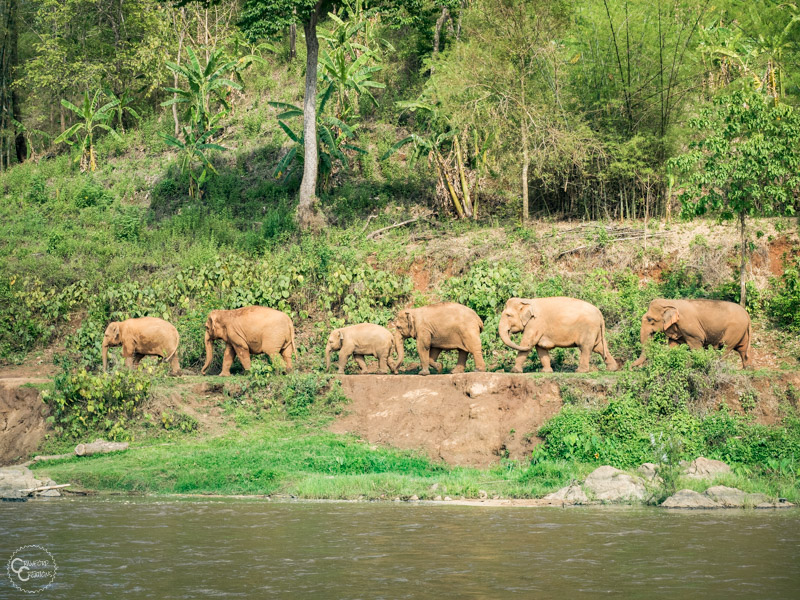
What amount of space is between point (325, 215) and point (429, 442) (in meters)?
13.7

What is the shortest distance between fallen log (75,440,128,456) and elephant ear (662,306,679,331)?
10.4m

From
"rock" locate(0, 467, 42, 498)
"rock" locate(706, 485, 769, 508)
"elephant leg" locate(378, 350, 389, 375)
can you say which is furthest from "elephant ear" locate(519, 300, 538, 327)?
"rock" locate(0, 467, 42, 498)

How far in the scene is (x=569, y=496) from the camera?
14477 millimetres

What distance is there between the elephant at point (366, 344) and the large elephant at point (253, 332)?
958 mm

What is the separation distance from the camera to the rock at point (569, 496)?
47.2ft

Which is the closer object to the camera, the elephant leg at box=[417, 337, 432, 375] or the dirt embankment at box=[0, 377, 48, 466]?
the dirt embankment at box=[0, 377, 48, 466]

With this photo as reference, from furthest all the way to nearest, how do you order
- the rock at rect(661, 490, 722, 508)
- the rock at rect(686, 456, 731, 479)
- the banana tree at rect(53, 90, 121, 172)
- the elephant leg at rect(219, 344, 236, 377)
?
the banana tree at rect(53, 90, 121, 172) → the elephant leg at rect(219, 344, 236, 377) → the rock at rect(686, 456, 731, 479) → the rock at rect(661, 490, 722, 508)

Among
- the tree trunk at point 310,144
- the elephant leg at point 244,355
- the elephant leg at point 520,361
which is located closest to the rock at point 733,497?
the elephant leg at point 520,361

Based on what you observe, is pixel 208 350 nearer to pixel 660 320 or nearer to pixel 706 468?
pixel 660 320

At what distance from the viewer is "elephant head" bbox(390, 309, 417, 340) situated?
19.3 metres

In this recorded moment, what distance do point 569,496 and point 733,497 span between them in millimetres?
2376

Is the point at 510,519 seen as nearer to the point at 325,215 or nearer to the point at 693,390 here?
the point at 693,390

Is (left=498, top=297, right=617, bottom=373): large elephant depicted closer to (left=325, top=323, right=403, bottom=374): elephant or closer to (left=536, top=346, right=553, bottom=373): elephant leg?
(left=536, top=346, right=553, bottom=373): elephant leg

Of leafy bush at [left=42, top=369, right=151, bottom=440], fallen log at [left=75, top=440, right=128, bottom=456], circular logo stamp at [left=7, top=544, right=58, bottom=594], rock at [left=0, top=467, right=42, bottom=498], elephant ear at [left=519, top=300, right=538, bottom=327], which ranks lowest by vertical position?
rock at [left=0, top=467, right=42, bottom=498]
